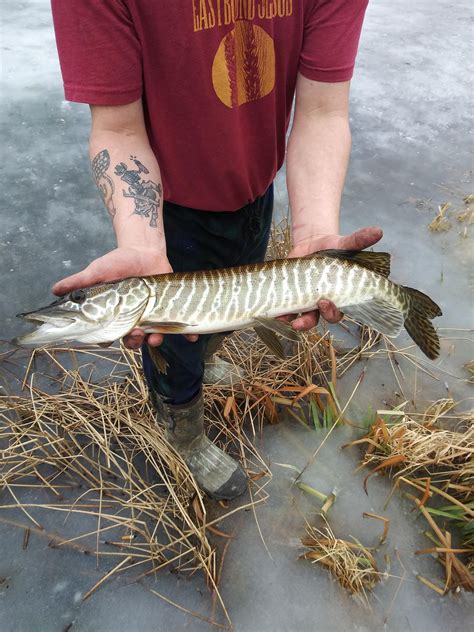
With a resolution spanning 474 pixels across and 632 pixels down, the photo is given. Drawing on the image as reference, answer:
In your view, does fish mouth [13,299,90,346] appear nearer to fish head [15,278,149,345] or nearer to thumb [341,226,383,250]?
fish head [15,278,149,345]

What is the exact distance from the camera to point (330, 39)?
1.49 m

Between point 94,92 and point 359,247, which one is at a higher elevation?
point 94,92

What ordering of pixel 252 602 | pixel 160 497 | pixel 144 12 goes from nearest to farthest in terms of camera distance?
pixel 144 12, pixel 252 602, pixel 160 497

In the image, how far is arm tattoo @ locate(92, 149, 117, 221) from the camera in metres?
1.43

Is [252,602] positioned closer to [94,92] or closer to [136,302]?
[136,302]

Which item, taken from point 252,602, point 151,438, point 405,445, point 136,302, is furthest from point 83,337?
point 405,445

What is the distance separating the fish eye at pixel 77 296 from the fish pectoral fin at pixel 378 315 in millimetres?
778

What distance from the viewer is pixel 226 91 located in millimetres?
1400

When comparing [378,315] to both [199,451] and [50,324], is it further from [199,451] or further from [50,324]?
[50,324]

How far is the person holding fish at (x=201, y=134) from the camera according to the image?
127 cm

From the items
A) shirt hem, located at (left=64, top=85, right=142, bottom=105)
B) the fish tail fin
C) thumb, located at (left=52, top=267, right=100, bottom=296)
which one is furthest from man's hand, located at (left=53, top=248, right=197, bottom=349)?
the fish tail fin

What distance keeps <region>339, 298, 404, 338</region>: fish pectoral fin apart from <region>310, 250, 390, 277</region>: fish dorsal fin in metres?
0.11

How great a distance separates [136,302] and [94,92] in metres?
0.55

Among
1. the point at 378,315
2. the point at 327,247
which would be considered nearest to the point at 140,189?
the point at 327,247
